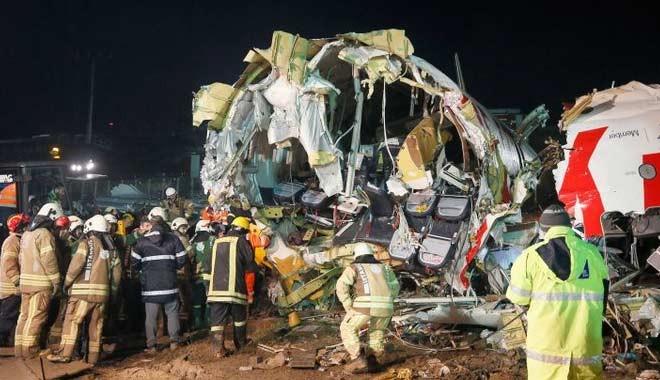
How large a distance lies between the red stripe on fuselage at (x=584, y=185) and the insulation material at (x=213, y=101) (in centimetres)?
446

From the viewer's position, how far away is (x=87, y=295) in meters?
6.56

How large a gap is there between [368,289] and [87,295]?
10.8ft

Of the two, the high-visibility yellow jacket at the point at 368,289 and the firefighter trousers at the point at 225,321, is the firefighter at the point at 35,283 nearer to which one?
the firefighter trousers at the point at 225,321

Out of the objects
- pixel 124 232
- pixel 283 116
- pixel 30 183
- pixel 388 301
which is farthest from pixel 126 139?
pixel 388 301

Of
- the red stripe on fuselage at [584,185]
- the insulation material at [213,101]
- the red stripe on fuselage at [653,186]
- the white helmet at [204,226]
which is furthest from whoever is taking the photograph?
the white helmet at [204,226]

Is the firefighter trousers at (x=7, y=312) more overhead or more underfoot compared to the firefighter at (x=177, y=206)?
more underfoot

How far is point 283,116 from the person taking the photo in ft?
24.5

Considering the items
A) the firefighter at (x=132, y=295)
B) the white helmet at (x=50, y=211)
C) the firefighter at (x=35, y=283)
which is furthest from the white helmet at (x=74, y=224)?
the firefighter at (x=35, y=283)

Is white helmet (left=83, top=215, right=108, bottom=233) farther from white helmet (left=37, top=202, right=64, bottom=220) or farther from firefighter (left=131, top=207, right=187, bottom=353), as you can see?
white helmet (left=37, top=202, right=64, bottom=220)

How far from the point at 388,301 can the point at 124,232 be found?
5058mm

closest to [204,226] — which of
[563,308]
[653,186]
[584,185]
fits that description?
[584,185]

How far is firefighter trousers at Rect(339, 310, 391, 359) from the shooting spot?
5.90 meters

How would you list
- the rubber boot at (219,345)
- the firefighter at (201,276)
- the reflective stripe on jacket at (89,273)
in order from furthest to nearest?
the firefighter at (201,276)
the rubber boot at (219,345)
the reflective stripe on jacket at (89,273)

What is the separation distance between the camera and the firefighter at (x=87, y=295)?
650 cm
